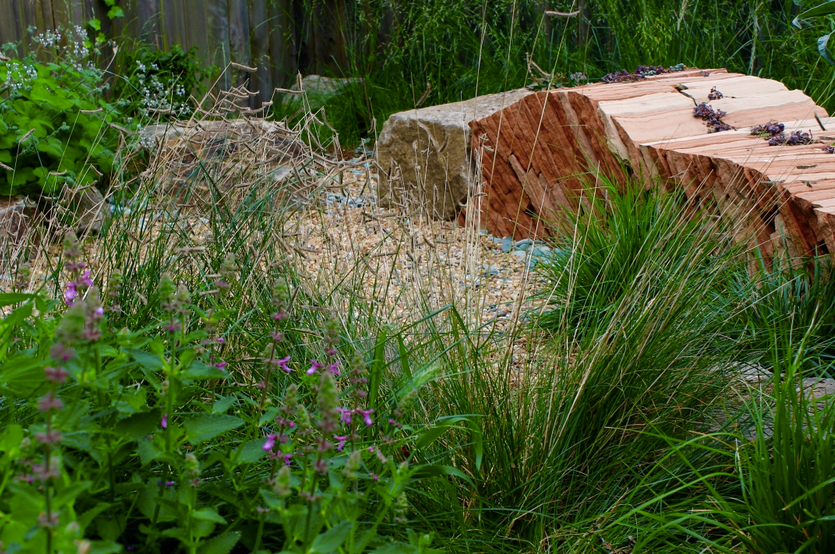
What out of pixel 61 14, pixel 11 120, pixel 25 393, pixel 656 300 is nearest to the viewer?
pixel 25 393

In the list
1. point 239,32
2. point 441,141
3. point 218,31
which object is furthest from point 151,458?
point 239,32

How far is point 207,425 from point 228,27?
212 inches

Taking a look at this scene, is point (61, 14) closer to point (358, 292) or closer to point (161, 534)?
point (358, 292)

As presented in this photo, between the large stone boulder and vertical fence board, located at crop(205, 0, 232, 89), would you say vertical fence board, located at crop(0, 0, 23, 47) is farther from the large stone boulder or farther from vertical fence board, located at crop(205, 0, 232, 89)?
the large stone boulder

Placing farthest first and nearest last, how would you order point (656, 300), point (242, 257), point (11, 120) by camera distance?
point (11, 120) < point (242, 257) < point (656, 300)

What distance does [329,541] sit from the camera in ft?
3.01

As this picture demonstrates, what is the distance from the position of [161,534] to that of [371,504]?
0.56 metres

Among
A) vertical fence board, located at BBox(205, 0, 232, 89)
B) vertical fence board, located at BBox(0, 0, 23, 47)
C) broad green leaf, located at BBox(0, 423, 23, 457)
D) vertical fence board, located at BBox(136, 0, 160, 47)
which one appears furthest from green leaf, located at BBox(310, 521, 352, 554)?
vertical fence board, located at BBox(205, 0, 232, 89)

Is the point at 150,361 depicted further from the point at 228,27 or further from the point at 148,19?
the point at 228,27

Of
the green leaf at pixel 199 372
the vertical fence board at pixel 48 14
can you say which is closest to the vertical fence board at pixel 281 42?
the vertical fence board at pixel 48 14

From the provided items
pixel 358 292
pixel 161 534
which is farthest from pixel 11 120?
pixel 161 534

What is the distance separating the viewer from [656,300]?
1.86m

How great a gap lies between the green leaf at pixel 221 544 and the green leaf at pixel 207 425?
128mm

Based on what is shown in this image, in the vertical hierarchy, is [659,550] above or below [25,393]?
below
